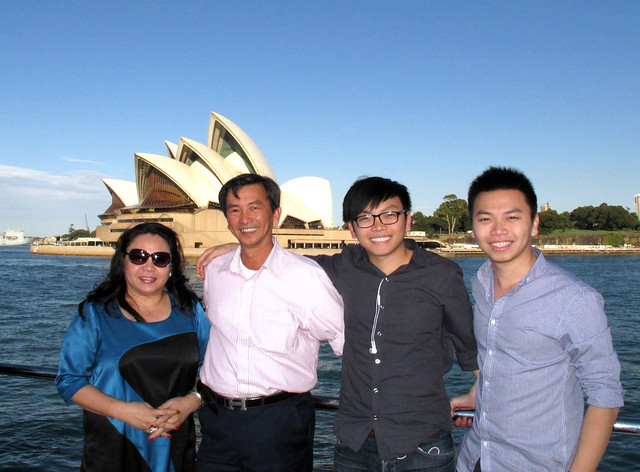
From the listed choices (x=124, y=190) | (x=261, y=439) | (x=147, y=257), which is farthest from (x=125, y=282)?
(x=124, y=190)

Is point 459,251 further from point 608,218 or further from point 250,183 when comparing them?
point 250,183

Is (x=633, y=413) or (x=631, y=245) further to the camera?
(x=631, y=245)

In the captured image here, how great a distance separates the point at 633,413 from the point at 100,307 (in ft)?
21.2

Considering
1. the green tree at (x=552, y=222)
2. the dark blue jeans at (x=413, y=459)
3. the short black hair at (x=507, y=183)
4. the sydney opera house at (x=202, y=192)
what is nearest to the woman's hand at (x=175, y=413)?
the dark blue jeans at (x=413, y=459)

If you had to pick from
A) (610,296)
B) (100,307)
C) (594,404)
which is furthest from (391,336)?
(610,296)

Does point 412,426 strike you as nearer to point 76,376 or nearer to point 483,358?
point 483,358

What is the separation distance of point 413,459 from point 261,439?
1.70ft

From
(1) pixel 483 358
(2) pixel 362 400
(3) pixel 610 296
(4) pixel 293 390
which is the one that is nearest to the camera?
(1) pixel 483 358

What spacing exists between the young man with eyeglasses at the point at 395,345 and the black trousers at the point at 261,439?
0.14 m

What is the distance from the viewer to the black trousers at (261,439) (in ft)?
5.44

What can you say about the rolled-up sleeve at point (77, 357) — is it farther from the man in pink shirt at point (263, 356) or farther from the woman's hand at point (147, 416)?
the man in pink shirt at point (263, 356)

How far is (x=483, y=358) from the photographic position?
1494 mm

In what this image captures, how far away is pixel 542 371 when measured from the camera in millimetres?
1351

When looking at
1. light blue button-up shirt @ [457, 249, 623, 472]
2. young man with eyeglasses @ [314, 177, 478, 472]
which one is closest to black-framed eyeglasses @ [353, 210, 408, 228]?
young man with eyeglasses @ [314, 177, 478, 472]
